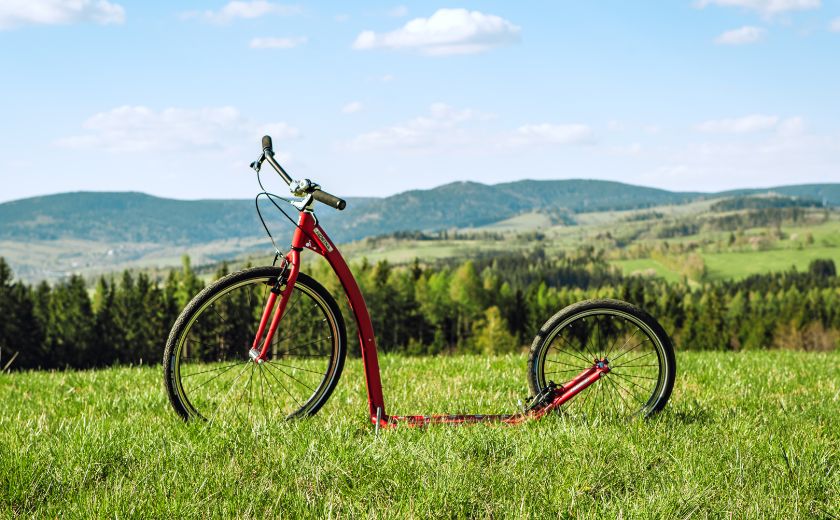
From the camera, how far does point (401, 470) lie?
189 inches

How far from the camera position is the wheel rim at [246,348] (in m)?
6.24

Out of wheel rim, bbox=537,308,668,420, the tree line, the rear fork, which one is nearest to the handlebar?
the rear fork

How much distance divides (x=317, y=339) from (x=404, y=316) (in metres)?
98.3

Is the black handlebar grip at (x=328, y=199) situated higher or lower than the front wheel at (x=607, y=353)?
higher

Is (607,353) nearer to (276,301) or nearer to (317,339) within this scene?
(317,339)

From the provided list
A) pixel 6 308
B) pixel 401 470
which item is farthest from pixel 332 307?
pixel 6 308

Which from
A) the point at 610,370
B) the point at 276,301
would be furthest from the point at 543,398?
the point at 276,301

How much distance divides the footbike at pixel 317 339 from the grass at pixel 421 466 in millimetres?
313

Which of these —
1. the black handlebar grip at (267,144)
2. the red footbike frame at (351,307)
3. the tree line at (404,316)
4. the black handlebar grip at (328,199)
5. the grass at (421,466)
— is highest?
the black handlebar grip at (267,144)

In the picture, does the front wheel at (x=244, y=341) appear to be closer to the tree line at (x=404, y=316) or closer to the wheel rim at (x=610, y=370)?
the wheel rim at (x=610, y=370)

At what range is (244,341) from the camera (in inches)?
286

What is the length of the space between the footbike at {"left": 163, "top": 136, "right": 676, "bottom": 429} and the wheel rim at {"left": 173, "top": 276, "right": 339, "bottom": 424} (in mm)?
12

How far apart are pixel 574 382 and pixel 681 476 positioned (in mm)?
1861

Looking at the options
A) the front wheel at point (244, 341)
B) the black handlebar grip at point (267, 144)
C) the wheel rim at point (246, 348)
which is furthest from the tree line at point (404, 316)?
the black handlebar grip at point (267, 144)
